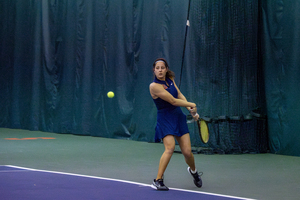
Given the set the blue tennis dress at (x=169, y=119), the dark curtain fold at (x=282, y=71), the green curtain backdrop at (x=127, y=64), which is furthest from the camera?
the green curtain backdrop at (x=127, y=64)

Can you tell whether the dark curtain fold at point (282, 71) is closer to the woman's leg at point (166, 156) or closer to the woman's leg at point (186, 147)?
the woman's leg at point (186, 147)

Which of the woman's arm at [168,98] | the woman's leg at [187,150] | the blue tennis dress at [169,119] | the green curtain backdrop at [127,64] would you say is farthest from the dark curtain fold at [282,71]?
the woman's arm at [168,98]

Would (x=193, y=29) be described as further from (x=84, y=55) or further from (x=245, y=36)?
(x=84, y=55)

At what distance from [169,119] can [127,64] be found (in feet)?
18.6

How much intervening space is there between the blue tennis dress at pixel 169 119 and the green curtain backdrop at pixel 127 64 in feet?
10.2

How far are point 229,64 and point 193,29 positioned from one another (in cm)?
95

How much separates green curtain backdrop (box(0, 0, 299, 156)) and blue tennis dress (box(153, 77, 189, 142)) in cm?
311

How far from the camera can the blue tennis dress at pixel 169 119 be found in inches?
181

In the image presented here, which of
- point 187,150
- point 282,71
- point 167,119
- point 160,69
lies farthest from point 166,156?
point 282,71

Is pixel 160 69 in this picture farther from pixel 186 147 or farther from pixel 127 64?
pixel 127 64

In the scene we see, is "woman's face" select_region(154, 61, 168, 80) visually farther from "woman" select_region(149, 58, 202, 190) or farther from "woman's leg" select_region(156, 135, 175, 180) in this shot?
"woman's leg" select_region(156, 135, 175, 180)

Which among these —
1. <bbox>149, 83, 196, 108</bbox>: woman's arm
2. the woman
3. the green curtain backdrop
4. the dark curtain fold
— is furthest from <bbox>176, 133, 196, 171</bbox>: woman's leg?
the dark curtain fold

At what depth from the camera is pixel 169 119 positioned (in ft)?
15.2

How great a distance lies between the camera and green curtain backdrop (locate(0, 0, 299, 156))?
7.70 m
